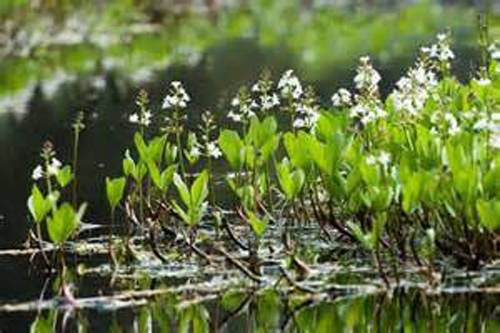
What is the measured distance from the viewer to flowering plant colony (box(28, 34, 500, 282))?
18.2ft

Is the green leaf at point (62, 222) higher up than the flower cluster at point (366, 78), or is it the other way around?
the flower cluster at point (366, 78)

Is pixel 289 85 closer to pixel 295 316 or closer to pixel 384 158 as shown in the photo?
pixel 384 158

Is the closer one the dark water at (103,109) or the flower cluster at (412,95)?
the flower cluster at (412,95)

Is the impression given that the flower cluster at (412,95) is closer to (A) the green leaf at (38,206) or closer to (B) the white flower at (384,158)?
(B) the white flower at (384,158)

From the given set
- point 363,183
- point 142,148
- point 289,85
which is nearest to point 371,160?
point 363,183

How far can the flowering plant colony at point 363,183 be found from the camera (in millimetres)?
5555

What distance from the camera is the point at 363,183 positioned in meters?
5.97

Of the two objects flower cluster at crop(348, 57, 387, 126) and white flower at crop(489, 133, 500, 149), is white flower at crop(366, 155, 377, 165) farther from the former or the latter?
white flower at crop(489, 133, 500, 149)

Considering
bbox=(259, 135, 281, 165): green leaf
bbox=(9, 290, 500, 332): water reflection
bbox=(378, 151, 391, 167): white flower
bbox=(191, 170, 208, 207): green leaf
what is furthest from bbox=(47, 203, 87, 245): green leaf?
A: bbox=(378, 151, 391, 167): white flower

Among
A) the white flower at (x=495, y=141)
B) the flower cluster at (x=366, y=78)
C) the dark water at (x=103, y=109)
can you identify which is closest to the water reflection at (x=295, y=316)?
the white flower at (x=495, y=141)

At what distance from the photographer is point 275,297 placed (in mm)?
5445

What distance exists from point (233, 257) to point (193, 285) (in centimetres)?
23

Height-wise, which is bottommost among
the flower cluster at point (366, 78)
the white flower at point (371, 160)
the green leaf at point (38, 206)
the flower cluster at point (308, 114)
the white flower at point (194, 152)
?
the green leaf at point (38, 206)

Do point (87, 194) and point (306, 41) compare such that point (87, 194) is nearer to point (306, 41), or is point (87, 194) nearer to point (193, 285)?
point (193, 285)
